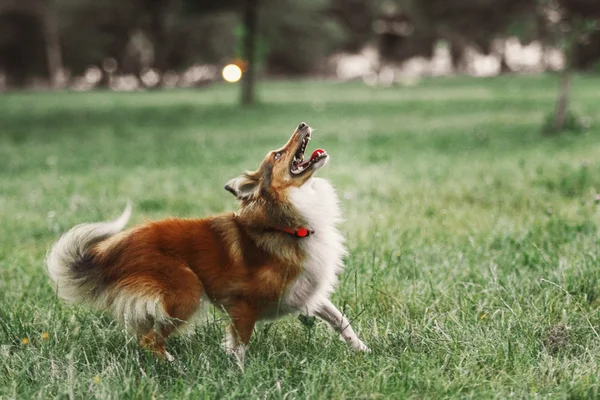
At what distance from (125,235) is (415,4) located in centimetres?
4965

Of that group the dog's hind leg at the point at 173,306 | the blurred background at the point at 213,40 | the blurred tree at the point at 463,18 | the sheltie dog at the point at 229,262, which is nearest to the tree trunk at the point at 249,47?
the blurred background at the point at 213,40

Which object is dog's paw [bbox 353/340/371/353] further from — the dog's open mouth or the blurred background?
the blurred background

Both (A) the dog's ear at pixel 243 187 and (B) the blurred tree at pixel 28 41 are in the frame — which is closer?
(A) the dog's ear at pixel 243 187

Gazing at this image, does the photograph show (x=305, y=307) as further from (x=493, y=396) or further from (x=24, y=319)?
(x=24, y=319)

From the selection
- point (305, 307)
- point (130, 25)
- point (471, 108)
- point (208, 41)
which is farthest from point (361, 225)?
point (130, 25)

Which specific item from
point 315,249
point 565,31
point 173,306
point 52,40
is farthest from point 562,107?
point 52,40

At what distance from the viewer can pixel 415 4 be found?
49.5 metres

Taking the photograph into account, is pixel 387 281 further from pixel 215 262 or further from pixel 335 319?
pixel 215 262

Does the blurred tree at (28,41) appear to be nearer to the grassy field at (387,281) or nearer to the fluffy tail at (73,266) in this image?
the grassy field at (387,281)

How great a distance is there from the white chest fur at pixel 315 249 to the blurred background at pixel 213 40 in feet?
112

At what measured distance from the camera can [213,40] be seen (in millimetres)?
43469

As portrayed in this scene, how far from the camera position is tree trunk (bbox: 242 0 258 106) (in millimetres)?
20953

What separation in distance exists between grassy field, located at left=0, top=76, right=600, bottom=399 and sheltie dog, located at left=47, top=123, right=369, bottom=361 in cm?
19

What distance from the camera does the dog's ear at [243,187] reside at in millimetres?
3359
